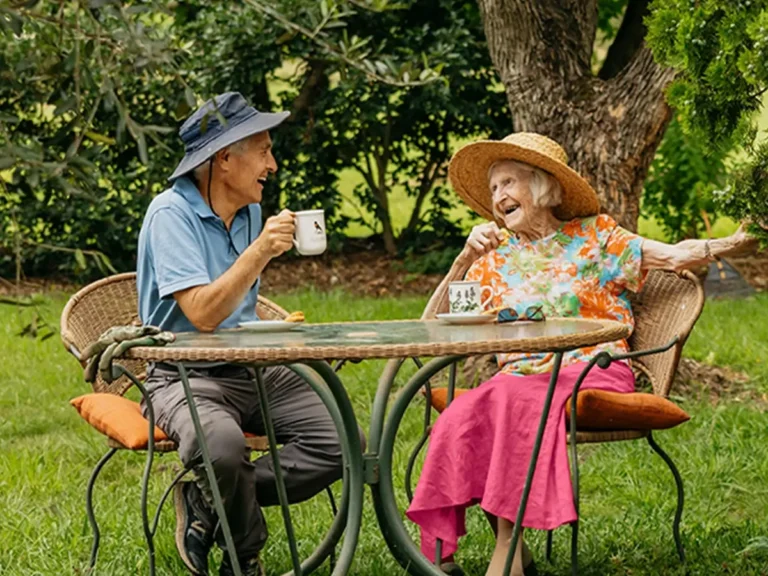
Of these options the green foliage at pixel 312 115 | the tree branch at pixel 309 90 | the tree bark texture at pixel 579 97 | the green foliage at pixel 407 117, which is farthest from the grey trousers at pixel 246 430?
the tree branch at pixel 309 90

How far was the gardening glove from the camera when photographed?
10.4 feet

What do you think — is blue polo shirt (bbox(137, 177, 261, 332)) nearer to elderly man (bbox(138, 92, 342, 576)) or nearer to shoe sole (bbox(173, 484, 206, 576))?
elderly man (bbox(138, 92, 342, 576))

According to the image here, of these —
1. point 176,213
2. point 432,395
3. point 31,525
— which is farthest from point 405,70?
point 31,525

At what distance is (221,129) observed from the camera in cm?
396

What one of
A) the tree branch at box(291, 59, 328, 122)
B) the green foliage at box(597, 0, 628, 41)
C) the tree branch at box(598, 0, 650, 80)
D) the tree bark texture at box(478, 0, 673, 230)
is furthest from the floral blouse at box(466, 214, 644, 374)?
the tree branch at box(291, 59, 328, 122)

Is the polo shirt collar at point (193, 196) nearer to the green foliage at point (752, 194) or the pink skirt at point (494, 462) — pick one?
the pink skirt at point (494, 462)

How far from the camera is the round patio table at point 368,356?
3027 millimetres

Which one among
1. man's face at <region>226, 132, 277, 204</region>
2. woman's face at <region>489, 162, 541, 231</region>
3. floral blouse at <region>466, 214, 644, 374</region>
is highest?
man's face at <region>226, 132, 277, 204</region>

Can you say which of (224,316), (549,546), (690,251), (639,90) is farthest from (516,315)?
(639,90)

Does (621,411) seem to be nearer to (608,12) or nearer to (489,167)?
(489,167)

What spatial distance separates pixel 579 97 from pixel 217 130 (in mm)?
2795

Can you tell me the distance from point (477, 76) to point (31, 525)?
613 cm

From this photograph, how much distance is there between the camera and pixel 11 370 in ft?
24.1

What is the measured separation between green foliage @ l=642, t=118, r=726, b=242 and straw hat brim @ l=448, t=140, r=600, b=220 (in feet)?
20.4
